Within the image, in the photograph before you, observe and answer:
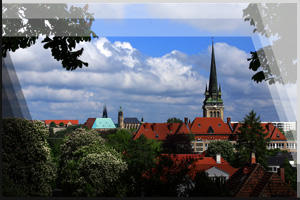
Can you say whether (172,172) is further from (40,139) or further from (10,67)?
(40,139)

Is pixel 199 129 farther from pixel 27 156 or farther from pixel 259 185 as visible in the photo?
pixel 259 185

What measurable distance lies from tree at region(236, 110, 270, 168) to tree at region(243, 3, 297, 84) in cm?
3370

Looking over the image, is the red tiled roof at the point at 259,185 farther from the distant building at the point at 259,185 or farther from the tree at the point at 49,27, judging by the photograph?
the tree at the point at 49,27

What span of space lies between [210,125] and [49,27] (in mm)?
79357

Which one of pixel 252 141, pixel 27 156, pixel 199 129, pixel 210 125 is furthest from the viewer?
pixel 199 129

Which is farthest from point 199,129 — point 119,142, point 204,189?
point 204,189

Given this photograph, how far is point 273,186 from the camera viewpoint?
52.4ft

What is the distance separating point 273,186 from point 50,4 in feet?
38.1

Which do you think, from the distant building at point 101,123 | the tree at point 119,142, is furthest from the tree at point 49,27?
the distant building at point 101,123

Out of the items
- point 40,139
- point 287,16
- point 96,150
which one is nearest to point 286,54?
point 287,16

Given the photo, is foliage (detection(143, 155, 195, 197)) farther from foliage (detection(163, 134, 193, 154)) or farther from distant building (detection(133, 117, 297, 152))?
distant building (detection(133, 117, 297, 152))

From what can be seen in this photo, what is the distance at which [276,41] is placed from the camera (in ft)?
27.7

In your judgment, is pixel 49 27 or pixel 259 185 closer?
pixel 49 27

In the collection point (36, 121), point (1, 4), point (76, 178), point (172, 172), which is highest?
point (1, 4)
